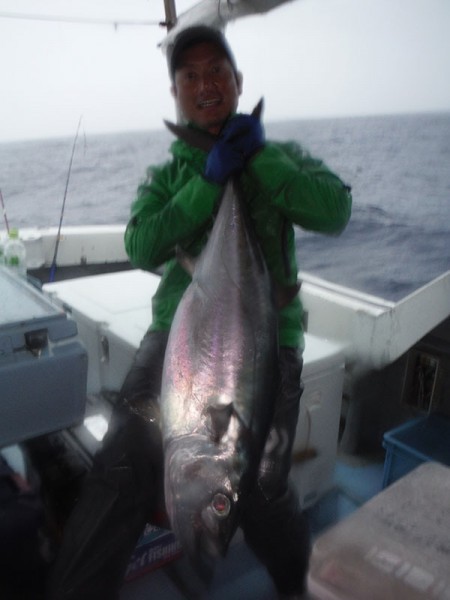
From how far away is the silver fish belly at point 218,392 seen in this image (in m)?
1.12

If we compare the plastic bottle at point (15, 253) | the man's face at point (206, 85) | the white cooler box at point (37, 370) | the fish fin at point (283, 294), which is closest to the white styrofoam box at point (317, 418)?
the fish fin at point (283, 294)

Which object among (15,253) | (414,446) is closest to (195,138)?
(414,446)

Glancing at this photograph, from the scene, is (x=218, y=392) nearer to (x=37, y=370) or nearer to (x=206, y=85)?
(x=37, y=370)

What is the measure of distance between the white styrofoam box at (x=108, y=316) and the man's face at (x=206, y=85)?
3.42 ft

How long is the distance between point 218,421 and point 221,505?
20cm

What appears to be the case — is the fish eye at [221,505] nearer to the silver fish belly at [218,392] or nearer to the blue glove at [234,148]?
the silver fish belly at [218,392]

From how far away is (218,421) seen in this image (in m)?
1.13

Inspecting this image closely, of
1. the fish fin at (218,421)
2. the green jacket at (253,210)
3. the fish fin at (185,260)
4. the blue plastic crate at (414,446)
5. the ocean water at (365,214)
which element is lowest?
the ocean water at (365,214)

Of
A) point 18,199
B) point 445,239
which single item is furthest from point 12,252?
point 18,199

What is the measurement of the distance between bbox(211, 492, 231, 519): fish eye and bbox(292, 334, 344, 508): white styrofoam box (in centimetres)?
100

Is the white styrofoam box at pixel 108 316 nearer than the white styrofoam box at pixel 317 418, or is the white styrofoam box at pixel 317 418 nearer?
the white styrofoam box at pixel 317 418

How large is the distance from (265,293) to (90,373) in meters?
1.78

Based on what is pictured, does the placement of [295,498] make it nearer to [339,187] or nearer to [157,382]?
[157,382]

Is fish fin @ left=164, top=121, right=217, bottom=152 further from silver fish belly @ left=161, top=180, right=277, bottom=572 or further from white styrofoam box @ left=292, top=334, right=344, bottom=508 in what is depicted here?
white styrofoam box @ left=292, top=334, right=344, bottom=508
